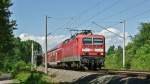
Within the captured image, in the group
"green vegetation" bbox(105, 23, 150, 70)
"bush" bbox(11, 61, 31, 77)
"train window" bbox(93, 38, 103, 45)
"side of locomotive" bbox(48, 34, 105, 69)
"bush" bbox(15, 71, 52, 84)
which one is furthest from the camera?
"green vegetation" bbox(105, 23, 150, 70)

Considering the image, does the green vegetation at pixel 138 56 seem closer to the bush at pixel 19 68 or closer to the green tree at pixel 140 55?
the green tree at pixel 140 55

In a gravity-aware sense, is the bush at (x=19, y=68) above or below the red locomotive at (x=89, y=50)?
below

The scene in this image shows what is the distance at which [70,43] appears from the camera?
54.1m

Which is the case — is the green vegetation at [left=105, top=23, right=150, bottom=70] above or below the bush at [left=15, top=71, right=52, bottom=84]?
above

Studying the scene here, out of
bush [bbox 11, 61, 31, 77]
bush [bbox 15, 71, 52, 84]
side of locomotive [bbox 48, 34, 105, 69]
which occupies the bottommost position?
bush [bbox 15, 71, 52, 84]

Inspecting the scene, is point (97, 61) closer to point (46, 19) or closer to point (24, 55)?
point (46, 19)

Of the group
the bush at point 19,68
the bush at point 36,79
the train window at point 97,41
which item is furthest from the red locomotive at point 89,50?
the bush at point 19,68

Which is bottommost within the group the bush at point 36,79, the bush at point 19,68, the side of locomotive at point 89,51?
the bush at point 36,79

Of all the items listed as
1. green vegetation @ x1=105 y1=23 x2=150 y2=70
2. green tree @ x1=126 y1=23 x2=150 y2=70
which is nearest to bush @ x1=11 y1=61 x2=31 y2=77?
green vegetation @ x1=105 y1=23 x2=150 y2=70

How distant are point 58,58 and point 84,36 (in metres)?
18.6

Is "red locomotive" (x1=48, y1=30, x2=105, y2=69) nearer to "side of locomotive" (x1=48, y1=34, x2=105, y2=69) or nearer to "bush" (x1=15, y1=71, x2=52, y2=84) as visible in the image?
"side of locomotive" (x1=48, y1=34, x2=105, y2=69)

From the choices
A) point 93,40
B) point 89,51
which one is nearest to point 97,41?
point 93,40

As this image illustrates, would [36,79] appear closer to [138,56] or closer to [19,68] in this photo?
[19,68]

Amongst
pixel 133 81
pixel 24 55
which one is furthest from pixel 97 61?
pixel 24 55
